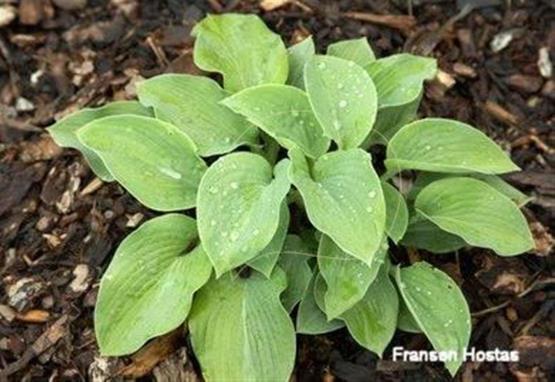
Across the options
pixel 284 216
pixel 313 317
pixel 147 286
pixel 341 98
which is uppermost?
pixel 341 98

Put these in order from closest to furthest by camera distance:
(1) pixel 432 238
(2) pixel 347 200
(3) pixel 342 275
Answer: (2) pixel 347 200 → (3) pixel 342 275 → (1) pixel 432 238

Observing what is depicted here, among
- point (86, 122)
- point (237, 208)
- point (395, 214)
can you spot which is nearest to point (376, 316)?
point (395, 214)

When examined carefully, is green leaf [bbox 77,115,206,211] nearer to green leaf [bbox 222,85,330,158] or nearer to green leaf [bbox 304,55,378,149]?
green leaf [bbox 222,85,330,158]

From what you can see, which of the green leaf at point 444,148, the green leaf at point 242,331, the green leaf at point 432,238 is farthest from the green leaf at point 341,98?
the green leaf at point 242,331

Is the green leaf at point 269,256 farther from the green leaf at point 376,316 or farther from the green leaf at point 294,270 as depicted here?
the green leaf at point 376,316

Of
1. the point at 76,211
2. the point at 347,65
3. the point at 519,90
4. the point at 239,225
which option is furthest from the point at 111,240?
the point at 519,90

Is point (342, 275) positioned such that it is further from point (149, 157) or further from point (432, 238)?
point (149, 157)
